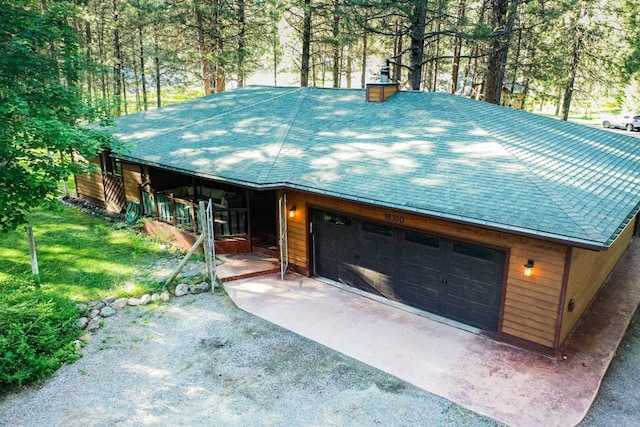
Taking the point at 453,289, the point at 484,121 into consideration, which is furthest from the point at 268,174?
the point at 484,121

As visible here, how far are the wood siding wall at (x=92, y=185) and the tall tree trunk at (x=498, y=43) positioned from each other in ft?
45.1

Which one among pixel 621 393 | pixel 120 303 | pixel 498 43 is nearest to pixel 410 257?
pixel 621 393

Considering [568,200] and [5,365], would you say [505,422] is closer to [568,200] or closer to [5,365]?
[568,200]

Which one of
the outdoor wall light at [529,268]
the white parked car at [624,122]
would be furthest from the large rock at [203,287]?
the white parked car at [624,122]

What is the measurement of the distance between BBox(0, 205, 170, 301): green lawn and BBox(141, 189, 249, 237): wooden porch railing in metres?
0.84

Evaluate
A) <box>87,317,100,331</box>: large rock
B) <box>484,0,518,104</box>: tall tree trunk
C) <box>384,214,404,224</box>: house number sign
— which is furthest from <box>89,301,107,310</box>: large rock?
<box>484,0,518,104</box>: tall tree trunk

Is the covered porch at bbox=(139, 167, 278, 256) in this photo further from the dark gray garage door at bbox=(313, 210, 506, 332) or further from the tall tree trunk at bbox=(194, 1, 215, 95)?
the tall tree trunk at bbox=(194, 1, 215, 95)

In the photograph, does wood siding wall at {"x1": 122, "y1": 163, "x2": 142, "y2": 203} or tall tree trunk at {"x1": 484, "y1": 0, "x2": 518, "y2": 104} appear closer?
wood siding wall at {"x1": 122, "y1": 163, "x2": 142, "y2": 203}

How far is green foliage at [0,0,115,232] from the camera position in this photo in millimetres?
7641

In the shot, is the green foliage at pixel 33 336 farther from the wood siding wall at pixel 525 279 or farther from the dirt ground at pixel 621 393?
the dirt ground at pixel 621 393

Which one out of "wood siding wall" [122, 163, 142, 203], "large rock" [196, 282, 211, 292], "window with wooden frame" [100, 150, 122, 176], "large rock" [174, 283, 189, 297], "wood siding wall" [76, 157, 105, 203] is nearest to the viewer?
"large rock" [174, 283, 189, 297]

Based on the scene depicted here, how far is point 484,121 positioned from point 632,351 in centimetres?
540

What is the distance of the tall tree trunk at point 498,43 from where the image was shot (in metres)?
16.1

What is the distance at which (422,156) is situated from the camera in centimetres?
905
